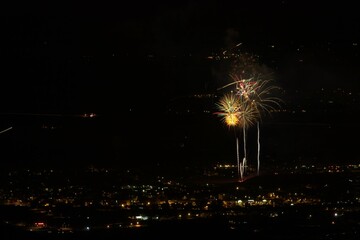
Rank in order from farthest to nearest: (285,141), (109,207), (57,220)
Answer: (285,141)
(109,207)
(57,220)

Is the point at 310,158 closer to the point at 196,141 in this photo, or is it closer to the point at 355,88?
the point at 196,141

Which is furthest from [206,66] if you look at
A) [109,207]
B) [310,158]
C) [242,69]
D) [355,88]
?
[109,207]

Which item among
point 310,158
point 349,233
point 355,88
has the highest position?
point 355,88

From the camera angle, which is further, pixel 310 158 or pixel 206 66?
pixel 206 66

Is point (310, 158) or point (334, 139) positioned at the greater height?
point (334, 139)

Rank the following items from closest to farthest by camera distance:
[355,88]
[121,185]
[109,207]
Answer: [109,207] < [121,185] < [355,88]

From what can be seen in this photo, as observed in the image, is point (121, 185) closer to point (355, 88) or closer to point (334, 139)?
point (334, 139)

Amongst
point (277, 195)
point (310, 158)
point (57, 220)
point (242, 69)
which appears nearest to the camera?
point (57, 220)

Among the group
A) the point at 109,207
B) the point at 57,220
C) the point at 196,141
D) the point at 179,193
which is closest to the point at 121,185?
the point at 179,193

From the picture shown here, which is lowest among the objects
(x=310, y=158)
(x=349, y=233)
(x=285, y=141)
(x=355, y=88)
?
(x=349, y=233)
